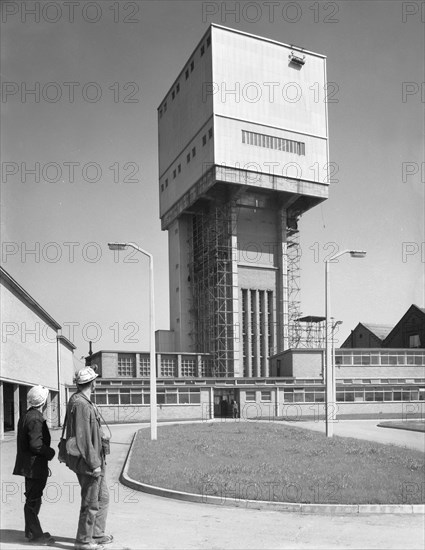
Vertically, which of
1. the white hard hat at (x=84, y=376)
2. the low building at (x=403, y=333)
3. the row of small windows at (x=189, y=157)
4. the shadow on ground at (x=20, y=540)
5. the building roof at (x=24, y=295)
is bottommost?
the low building at (x=403, y=333)

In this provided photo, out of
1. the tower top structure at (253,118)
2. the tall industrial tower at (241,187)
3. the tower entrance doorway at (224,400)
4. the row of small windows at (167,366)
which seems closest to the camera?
the tower entrance doorway at (224,400)

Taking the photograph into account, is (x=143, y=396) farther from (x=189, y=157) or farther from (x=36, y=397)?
(x=36, y=397)

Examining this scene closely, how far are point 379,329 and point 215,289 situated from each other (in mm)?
29932

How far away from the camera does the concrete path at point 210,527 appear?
8188mm

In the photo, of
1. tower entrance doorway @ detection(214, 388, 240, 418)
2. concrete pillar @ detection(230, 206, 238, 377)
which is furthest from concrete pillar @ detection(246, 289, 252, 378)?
tower entrance doorway @ detection(214, 388, 240, 418)

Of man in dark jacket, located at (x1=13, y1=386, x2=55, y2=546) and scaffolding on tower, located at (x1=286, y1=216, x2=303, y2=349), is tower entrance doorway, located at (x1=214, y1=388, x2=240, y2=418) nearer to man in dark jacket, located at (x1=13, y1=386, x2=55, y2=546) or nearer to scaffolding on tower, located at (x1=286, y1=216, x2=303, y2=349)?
scaffolding on tower, located at (x1=286, y1=216, x2=303, y2=349)

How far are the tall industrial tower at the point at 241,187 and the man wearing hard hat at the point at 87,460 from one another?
58.1 metres

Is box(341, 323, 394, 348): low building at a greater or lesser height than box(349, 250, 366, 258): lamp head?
lesser

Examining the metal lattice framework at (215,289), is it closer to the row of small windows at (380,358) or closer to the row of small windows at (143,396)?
the row of small windows at (380,358)

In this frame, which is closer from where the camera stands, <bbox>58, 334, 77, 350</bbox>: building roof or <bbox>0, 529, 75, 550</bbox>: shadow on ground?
<bbox>0, 529, 75, 550</bbox>: shadow on ground

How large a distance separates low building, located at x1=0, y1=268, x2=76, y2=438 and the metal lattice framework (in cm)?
1941

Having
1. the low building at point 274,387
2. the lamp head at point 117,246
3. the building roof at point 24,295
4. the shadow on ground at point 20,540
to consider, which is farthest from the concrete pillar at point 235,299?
the shadow on ground at point 20,540

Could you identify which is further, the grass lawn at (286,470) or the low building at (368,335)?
the low building at (368,335)

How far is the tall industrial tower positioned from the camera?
65.5 m
